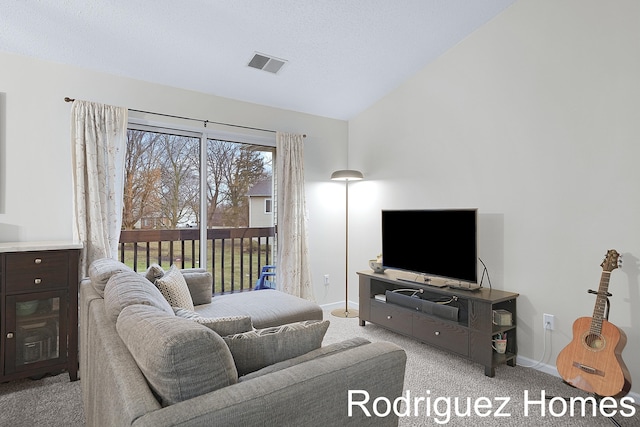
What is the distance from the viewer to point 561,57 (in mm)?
2684

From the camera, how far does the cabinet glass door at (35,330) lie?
2.37m

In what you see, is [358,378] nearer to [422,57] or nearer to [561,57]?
[561,57]

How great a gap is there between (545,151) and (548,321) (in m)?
1.33

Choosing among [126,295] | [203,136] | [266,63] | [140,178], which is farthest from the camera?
[203,136]

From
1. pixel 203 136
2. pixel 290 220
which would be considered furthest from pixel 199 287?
pixel 203 136

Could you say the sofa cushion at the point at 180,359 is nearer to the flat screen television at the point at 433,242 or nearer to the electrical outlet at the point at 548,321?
the flat screen television at the point at 433,242

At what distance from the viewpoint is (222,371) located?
1.04 m

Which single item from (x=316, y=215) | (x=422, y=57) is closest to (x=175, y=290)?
(x=316, y=215)

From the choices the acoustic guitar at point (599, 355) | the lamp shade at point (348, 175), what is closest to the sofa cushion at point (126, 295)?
the acoustic guitar at point (599, 355)

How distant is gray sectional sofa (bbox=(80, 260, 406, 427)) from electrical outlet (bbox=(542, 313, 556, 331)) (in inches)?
79.8

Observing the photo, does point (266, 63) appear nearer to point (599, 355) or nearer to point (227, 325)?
point (227, 325)

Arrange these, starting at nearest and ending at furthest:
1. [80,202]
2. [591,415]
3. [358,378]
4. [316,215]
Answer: [358,378], [591,415], [80,202], [316,215]

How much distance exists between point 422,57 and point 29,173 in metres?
3.63

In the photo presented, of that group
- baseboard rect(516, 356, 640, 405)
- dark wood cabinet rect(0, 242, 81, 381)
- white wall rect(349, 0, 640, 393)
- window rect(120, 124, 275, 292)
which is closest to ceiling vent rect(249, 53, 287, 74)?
window rect(120, 124, 275, 292)
